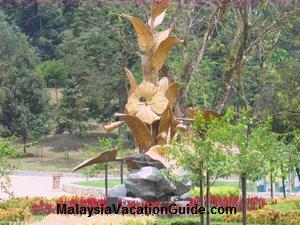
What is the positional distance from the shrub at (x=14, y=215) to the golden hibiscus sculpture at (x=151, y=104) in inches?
87.8

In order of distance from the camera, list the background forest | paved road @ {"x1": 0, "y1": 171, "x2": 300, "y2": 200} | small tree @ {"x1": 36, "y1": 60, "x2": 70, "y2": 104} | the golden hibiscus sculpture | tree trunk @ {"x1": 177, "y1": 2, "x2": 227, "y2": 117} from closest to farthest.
Result: the golden hibiscus sculpture < tree trunk @ {"x1": 177, "y1": 2, "x2": 227, "y2": 117} < paved road @ {"x1": 0, "y1": 171, "x2": 300, "y2": 200} < the background forest < small tree @ {"x1": 36, "y1": 60, "x2": 70, "y2": 104}

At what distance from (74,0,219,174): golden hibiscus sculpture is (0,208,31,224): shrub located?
7.32 feet

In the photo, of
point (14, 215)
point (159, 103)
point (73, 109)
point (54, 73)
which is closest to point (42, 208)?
point (14, 215)

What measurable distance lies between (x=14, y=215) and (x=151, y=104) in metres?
4.63

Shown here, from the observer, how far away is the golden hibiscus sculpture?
57.2 ft

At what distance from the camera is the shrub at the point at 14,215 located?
14750mm

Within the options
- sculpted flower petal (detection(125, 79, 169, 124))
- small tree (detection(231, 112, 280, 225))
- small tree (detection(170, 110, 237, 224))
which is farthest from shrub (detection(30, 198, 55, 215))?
small tree (detection(231, 112, 280, 225))

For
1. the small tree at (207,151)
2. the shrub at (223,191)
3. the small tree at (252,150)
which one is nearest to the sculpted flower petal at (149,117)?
the shrub at (223,191)

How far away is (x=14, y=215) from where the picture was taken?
15.0m

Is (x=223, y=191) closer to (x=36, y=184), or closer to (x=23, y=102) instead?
(x=36, y=184)

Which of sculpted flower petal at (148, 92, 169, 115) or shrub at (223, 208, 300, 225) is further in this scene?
sculpted flower petal at (148, 92, 169, 115)

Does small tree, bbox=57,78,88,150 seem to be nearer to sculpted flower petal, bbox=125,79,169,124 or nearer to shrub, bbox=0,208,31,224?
sculpted flower petal, bbox=125,79,169,124

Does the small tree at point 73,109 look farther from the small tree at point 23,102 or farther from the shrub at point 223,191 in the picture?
the shrub at point 223,191

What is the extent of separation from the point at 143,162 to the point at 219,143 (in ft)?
18.1
